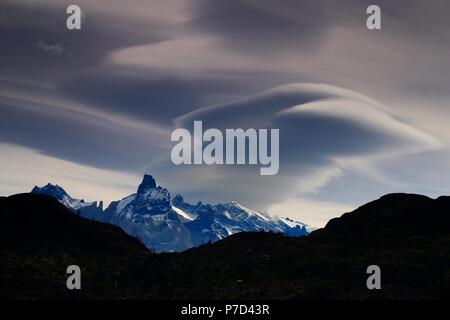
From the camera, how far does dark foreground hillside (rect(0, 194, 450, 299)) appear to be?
366 ft

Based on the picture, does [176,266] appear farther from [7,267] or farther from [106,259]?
[7,267]

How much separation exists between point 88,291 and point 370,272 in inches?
2231

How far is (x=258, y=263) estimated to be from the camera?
130625mm

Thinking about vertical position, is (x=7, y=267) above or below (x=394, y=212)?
Result: below

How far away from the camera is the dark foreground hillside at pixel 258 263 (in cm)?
11145

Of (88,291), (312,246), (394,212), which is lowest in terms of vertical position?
(88,291)

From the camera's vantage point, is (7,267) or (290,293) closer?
(290,293)
